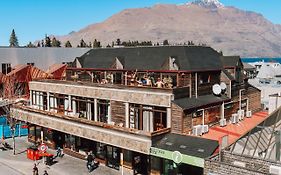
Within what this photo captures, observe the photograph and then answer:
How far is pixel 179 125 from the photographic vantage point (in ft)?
95.4

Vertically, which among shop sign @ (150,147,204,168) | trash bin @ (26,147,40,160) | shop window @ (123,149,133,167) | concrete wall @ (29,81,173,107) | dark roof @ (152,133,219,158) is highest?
concrete wall @ (29,81,173,107)

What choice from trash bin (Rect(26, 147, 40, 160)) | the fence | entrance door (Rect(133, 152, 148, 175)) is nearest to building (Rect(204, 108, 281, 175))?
entrance door (Rect(133, 152, 148, 175))

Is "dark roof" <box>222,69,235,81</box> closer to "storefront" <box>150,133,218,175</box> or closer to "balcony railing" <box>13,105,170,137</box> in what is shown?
"balcony railing" <box>13,105,170,137</box>

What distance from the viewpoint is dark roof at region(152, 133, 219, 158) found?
24.9 metres

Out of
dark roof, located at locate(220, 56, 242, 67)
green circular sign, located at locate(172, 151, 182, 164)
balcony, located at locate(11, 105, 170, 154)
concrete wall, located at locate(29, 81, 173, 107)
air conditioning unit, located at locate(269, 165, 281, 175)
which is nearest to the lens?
air conditioning unit, located at locate(269, 165, 281, 175)

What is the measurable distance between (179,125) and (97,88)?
10217mm

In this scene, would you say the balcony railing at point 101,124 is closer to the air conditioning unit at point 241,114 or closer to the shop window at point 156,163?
the shop window at point 156,163

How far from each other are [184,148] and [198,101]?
677 centimetres

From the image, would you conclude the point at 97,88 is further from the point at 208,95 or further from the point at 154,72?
the point at 208,95

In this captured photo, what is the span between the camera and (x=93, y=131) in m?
33.0

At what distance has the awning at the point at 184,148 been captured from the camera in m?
24.4

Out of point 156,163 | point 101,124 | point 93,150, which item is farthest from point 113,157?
point 156,163

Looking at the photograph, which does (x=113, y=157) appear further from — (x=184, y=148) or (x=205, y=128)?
(x=184, y=148)

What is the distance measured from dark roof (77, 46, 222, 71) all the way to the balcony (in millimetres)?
7837
